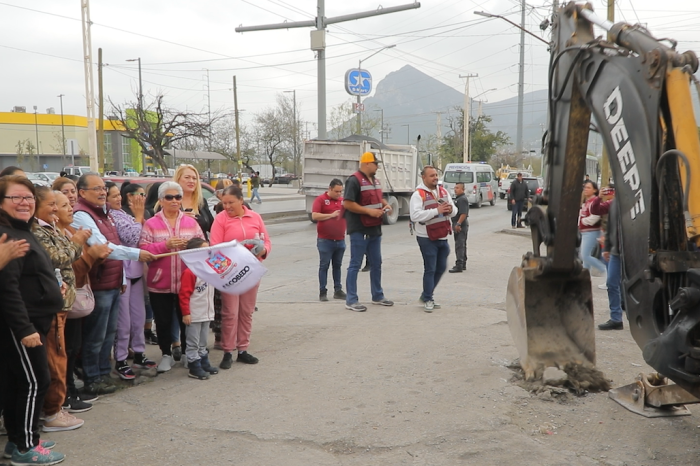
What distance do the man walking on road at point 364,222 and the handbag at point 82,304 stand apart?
419cm

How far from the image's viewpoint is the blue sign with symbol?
104ft

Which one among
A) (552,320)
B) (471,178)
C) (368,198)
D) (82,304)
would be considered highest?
(471,178)

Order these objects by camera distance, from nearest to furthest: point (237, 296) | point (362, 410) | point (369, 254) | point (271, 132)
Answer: point (362, 410)
point (237, 296)
point (369, 254)
point (271, 132)

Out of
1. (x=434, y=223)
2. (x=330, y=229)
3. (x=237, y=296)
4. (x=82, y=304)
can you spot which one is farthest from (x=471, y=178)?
(x=82, y=304)

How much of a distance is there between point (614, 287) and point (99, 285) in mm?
5883

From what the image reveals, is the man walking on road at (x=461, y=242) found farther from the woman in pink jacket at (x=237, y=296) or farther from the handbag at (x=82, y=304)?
the handbag at (x=82, y=304)

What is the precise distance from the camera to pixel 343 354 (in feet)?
21.7

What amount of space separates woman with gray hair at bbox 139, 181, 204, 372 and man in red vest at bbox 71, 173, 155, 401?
0.21m

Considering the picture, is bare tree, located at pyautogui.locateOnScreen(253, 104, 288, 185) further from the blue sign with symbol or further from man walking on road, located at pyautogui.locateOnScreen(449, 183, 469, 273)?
man walking on road, located at pyautogui.locateOnScreen(449, 183, 469, 273)

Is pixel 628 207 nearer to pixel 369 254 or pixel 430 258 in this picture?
pixel 430 258

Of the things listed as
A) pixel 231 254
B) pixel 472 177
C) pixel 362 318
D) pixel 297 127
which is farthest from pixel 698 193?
pixel 297 127

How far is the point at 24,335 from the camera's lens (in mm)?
4090

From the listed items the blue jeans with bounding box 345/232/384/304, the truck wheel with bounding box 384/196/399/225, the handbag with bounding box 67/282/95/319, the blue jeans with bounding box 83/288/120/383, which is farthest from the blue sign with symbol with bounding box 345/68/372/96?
the handbag with bounding box 67/282/95/319

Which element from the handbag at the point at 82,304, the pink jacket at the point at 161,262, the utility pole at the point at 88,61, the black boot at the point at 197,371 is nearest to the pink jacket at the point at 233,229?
the pink jacket at the point at 161,262
